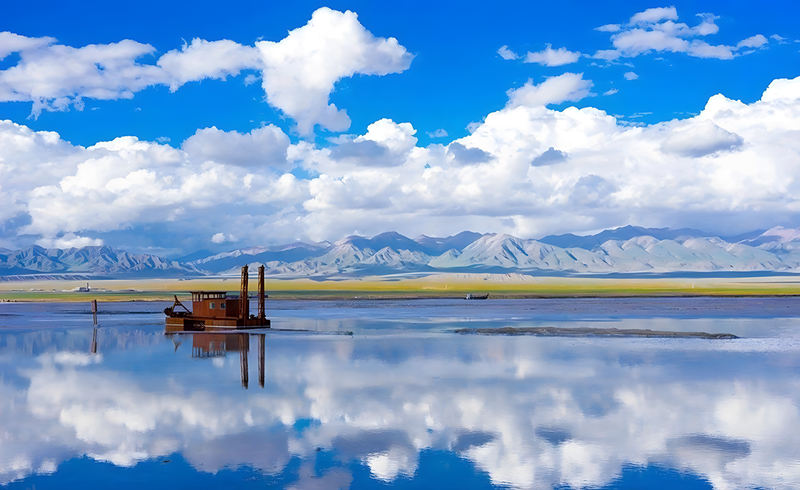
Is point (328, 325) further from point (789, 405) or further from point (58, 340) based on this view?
point (789, 405)

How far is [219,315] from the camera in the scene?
198ft

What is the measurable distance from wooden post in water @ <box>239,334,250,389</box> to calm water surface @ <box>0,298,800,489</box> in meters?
0.20

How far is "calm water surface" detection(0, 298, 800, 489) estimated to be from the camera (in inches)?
575

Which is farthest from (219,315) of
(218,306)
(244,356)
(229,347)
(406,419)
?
(406,419)

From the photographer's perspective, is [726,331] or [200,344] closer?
[200,344]

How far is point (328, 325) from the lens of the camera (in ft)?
205

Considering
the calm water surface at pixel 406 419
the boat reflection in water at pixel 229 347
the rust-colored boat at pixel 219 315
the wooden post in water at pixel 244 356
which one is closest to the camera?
the calm water surface at pixel 406 419

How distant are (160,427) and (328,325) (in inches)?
1709

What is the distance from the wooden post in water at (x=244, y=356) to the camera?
27713mm

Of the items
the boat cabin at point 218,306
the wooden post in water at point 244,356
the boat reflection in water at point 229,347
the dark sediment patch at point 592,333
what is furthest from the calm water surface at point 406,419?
the boat cabin at point 218,306

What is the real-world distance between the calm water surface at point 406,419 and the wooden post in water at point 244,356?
0.65 ft

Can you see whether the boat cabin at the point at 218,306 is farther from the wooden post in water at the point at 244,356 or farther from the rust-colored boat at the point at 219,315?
the wooden post in water at the point at 244,356

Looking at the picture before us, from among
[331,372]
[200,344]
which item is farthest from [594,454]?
[200,344]

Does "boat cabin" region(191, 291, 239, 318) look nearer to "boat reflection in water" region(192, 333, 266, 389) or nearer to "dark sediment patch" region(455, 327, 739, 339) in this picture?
"boat reflection in water" region(192, 333, 266, 389)
